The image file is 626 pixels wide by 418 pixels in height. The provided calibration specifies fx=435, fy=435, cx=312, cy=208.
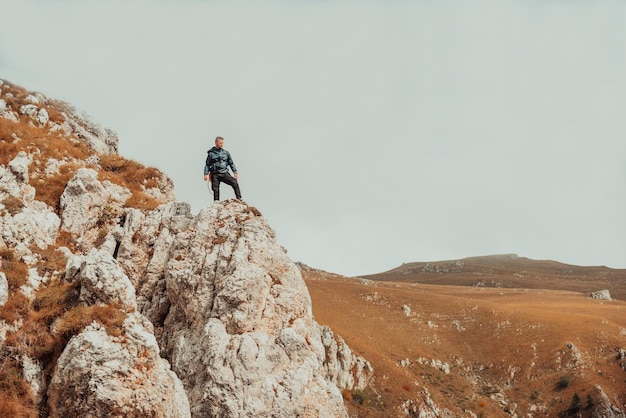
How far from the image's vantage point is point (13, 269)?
1698 centimetres

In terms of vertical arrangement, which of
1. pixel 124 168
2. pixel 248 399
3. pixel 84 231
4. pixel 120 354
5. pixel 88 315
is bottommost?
pixel 248 399

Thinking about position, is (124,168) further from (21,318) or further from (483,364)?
(483,364)

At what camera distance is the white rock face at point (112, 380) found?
13281 millimetres

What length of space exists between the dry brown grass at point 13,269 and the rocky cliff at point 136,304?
0.05 m

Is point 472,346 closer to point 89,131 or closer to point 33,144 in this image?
point 89,131

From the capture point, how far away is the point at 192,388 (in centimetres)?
1722

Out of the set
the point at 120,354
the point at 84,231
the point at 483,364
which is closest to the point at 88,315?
the point at 120,354

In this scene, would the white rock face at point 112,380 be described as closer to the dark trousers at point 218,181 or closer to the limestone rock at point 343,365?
the dark trousers at point 218,181

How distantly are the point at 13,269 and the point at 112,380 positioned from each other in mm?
7101

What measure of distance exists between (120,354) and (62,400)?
6.71 ft

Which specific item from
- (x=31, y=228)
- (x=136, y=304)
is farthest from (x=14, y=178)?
(x=136, y=304)

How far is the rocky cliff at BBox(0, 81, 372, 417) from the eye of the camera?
45.9 ft

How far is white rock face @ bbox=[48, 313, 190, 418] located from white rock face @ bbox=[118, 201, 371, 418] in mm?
2494

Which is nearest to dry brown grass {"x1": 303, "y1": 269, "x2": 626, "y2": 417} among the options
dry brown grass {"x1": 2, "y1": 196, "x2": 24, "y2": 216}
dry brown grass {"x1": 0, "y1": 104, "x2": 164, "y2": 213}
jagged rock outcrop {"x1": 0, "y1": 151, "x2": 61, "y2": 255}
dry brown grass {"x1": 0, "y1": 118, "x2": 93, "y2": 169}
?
dry brown grass {"x1": 0, "y1": 104, "x2": 164, "y2": 213}
